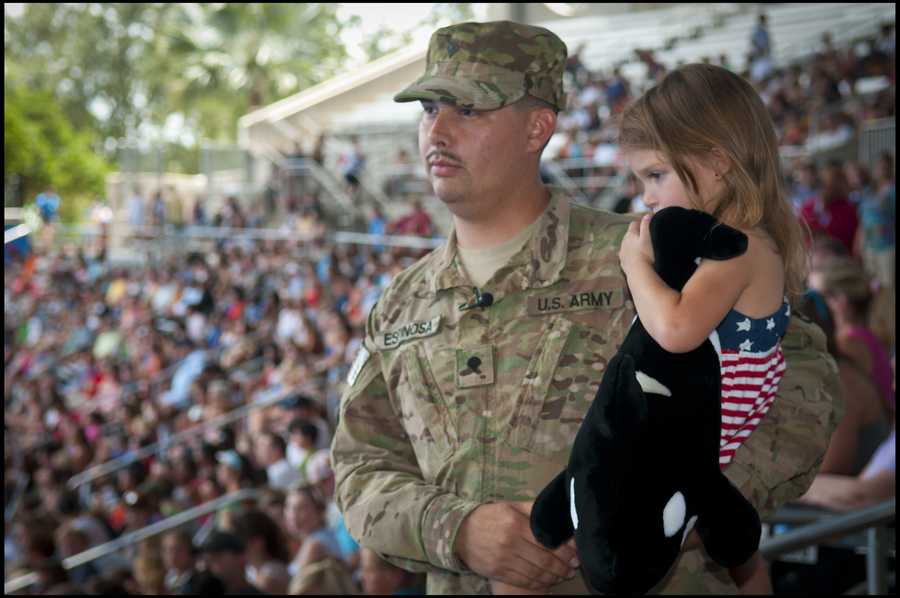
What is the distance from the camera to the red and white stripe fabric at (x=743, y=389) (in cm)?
129

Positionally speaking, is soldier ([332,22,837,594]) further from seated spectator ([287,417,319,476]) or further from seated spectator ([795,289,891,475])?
seated spectator ([287,417,319,476])

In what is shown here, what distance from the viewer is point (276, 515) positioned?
16.1 ft

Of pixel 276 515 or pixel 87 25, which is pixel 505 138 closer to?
pixel 276 515

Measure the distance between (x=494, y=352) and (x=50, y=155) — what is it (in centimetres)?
2194

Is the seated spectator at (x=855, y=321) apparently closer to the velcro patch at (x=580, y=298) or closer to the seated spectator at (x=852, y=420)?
the seated spectator at (x=852, y=420)

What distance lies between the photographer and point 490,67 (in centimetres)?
156

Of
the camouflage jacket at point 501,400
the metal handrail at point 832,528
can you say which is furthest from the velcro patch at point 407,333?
the metal handrail at point 832,528

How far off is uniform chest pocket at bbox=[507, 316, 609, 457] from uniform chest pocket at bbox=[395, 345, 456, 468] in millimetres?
104

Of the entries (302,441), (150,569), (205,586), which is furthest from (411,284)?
(302,441)

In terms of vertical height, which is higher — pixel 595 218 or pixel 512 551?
pixel 595 218

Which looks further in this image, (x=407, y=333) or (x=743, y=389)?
(x=407, y=333)

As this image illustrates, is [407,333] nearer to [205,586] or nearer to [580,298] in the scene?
[580,298]

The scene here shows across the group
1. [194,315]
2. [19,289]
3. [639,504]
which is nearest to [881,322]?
[639,504]

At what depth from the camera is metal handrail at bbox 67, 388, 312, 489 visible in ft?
23.5
